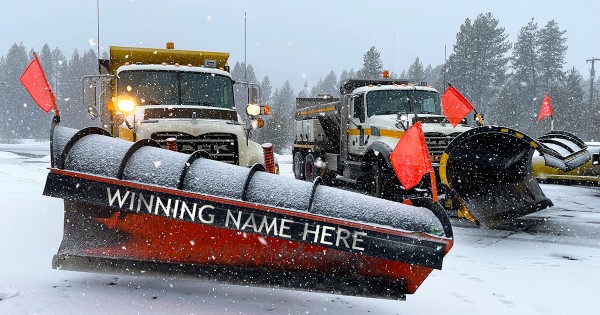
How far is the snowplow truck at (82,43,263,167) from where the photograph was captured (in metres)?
5.76

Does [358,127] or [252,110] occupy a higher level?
[252,110]

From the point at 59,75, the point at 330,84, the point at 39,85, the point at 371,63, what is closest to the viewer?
the point at 39,85

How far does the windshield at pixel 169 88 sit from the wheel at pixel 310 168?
5824 mm

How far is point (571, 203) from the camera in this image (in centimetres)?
1016

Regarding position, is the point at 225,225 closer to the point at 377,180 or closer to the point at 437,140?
the point at 377,180

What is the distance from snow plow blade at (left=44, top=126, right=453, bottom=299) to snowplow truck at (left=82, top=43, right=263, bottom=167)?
196 cm

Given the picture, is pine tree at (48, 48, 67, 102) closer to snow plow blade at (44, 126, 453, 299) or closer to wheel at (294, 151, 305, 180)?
wheel at (294, 151, 305, 180)

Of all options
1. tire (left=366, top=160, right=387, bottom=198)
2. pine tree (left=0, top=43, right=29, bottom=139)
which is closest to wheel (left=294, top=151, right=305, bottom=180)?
tire (left=366, top=160, right=387, bottom=198)

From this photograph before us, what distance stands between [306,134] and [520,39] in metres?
58.6

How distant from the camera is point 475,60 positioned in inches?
2083

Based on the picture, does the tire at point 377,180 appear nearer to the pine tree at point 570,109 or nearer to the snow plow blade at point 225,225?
the snow plow blade at point 225,225

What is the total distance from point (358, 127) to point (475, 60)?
47.0 metres

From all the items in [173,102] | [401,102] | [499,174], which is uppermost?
[401,102]

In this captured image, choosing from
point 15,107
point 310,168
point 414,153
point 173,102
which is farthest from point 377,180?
point 15,107
